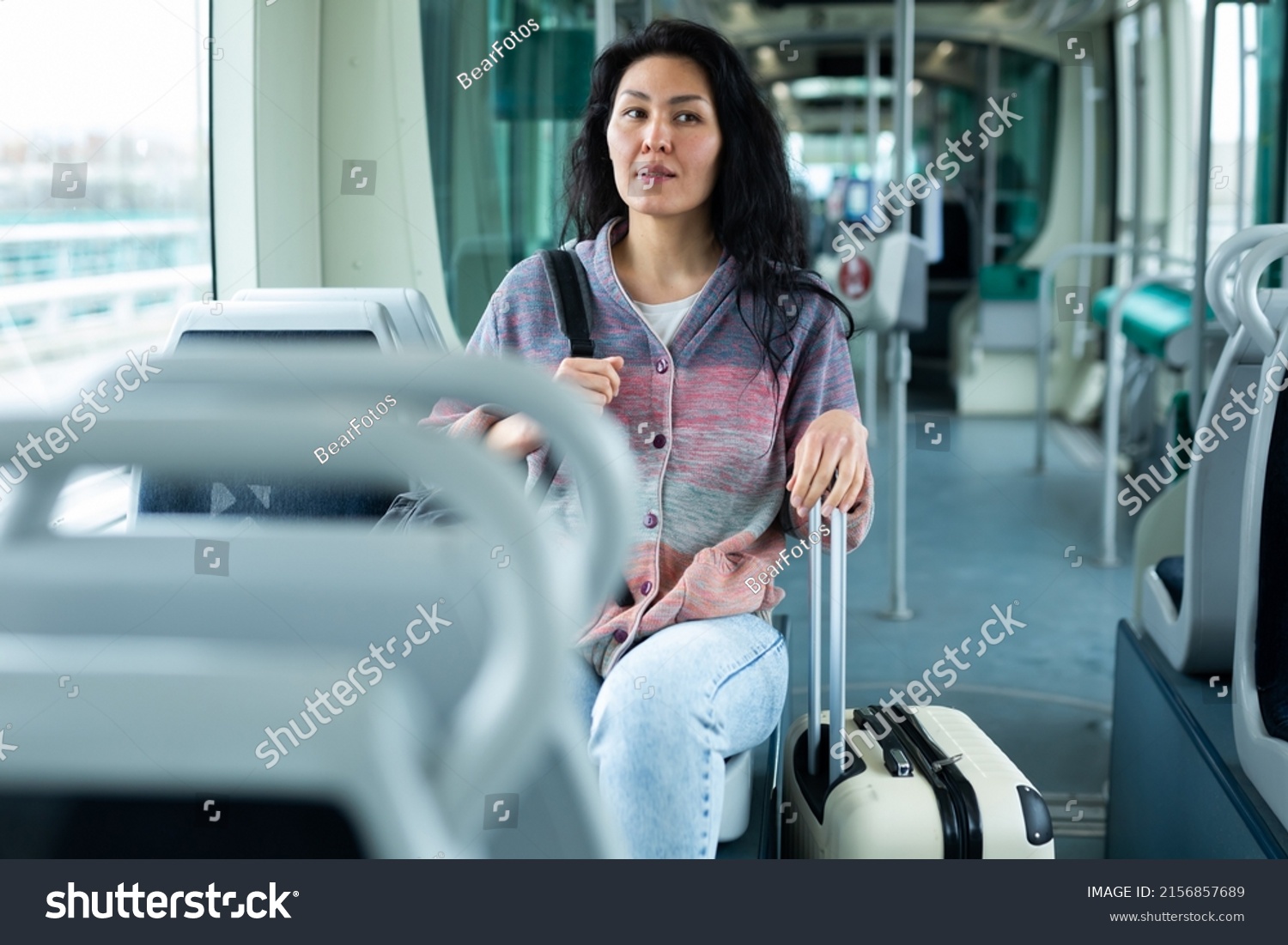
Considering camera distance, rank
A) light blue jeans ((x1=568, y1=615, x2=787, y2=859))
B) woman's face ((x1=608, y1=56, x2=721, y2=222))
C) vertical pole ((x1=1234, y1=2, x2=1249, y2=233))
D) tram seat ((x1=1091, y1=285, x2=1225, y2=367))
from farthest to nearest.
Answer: tram seat ((x1=1091, y1=285, x2=1225, y2=367)) → vertical pole ((x1=1234, y1=2, x2=1249, y2=233)) → woman's face ((x1=608, y1=56, x2=721, y2=222)) → light blue jeans ((x1=568, y1=615, x2=787, y2=859))

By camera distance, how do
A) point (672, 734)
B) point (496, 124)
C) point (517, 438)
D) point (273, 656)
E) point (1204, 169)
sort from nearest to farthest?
point (273, 656), point (672, 734), point (517, 438), point (496, 124), point (1204, 169)

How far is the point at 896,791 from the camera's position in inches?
63.2

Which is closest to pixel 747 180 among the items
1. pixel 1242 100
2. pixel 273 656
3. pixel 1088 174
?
pixel 273 656

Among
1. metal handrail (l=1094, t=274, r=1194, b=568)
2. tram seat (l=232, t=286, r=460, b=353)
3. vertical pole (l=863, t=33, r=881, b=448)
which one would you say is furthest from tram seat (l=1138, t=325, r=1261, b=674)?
vertical pole (l=863, t=33, r=881, b=448)

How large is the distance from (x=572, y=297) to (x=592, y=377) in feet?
0.82

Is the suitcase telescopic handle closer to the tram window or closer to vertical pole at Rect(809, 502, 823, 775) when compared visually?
vertical pole at Rect(809, 502, 823, 775)

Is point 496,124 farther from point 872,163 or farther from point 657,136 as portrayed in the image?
point 872,163

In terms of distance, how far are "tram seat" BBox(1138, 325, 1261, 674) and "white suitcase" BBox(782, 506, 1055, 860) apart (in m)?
0.44

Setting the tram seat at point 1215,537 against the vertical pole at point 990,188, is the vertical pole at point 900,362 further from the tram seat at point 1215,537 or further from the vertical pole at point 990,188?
the vertical pole at point 990,188

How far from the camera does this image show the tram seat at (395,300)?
1.93m

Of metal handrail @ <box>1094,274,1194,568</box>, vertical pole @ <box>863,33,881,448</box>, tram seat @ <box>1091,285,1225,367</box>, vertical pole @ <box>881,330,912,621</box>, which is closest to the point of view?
vertical pole @ <box>881,330,912,621</box>

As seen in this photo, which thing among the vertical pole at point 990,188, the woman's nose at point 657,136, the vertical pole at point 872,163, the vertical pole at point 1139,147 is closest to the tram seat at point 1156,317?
the vertical pole at point 1139,147

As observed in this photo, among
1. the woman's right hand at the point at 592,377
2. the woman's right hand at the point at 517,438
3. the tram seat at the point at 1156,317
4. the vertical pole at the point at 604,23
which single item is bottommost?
the woman's right hand at the point at 517,438

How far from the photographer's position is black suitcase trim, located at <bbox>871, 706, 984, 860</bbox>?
1.55 meters
